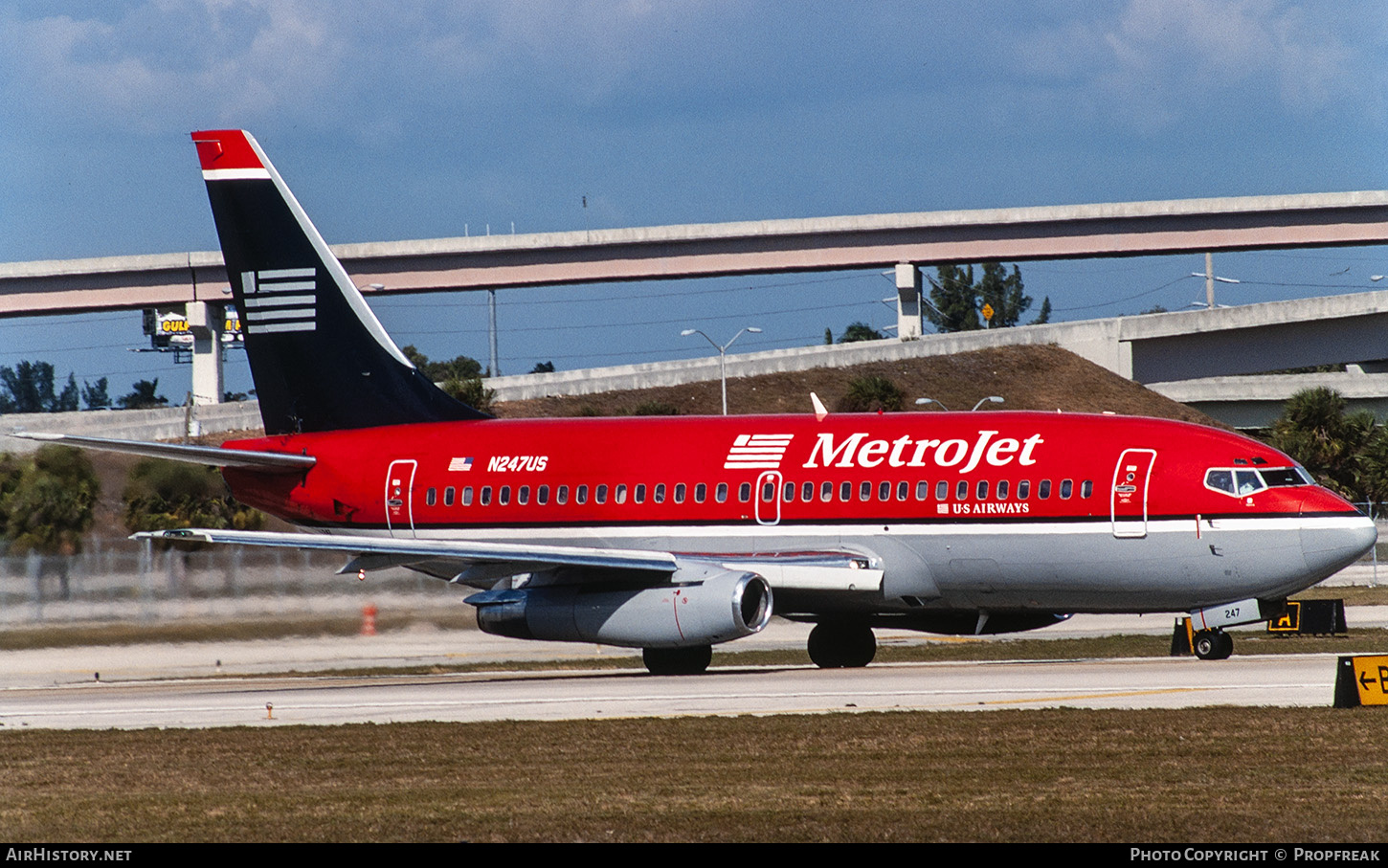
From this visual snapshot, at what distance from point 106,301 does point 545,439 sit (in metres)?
77.0

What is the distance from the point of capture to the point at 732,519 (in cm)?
3064

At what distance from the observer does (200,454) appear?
1238 inches

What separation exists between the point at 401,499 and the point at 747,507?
721 centimetres

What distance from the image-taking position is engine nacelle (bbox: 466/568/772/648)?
2798cm

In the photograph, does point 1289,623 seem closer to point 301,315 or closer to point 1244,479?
point 1244,479

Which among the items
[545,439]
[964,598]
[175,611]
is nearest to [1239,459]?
[964,598]

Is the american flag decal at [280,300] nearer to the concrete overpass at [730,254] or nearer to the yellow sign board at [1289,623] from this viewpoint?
the yellow sign board at [1289,623]

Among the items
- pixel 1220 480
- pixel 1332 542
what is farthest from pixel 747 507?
pixel 1332 542

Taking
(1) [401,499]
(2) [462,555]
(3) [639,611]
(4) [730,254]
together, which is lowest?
(3) [639,611]

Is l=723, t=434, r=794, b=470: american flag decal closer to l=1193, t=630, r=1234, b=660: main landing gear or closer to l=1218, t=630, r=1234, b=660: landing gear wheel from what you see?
l=1193, t=630, r=1234, b=660: main landing gear

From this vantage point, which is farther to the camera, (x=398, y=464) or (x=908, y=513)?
(x=398, y=464)

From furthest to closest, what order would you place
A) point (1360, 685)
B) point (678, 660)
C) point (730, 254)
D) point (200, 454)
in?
point (730, 254) → point (200, 454) → point (678, 660) → point (1360, 685)

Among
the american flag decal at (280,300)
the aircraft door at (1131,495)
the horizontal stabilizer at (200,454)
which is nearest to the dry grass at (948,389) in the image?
the american flag decal at (280,300)
